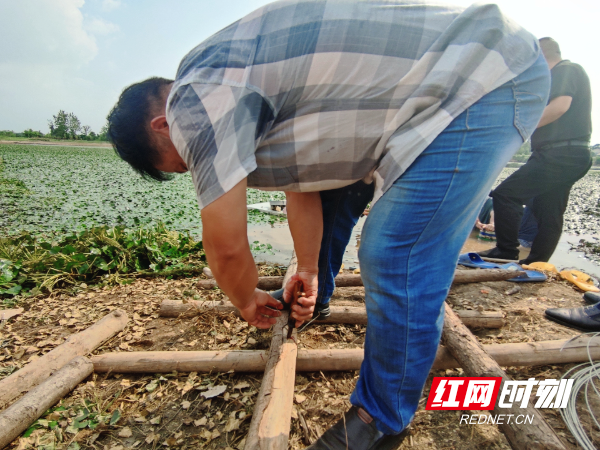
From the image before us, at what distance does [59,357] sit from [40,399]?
0.37 metres

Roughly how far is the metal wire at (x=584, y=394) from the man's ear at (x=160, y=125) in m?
2.22

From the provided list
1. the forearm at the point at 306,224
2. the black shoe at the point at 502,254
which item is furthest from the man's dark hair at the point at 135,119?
the black shoe at the point at 502,254

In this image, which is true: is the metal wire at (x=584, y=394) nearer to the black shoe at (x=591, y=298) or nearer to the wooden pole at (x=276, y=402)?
the black shoe at (x=591, y=298)

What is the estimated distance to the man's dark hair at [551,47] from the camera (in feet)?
10.9

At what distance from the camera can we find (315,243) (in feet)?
6.71

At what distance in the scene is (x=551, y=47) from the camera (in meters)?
3.33

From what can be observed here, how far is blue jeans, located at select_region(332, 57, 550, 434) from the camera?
1105mm

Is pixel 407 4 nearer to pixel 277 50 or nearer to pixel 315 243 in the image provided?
pixel 277 50

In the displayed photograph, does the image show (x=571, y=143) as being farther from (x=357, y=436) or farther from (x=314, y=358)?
(x=357, y=436)

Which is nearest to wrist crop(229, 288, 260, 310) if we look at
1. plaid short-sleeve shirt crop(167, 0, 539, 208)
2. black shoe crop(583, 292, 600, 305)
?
plaid short-sleeve shirt crop(167, 0, 539, 208)

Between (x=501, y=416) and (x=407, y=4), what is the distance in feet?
5.65

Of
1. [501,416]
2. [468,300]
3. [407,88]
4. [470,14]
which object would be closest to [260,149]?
[407,88]

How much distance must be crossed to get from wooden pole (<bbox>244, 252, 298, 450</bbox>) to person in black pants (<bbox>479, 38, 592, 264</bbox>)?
3.38 m

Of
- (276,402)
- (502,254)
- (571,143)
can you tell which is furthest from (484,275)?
(276,402)
